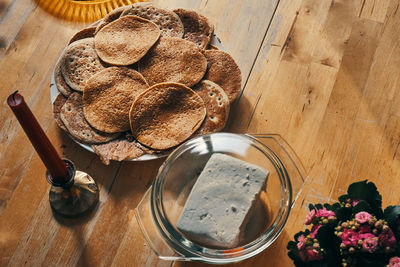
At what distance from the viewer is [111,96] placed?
1089 mm

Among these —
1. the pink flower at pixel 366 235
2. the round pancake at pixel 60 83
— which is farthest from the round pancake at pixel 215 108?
the pink flower at pixel 366 235

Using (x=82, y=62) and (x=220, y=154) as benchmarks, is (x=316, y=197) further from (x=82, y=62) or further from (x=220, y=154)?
(x=82, y=62)

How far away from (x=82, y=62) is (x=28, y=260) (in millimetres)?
521

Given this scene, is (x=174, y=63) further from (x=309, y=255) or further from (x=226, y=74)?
(x=309, y=255)

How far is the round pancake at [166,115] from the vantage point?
1060mm

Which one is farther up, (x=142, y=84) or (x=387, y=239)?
(x=142, y=84)

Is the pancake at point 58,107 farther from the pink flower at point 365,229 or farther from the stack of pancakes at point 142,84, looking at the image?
the pink flower at point 365,229

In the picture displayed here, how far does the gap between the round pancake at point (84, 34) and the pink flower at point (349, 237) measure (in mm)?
826

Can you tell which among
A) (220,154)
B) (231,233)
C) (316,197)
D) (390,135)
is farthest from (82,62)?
(390,135)

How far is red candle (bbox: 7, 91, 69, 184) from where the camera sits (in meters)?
0.68

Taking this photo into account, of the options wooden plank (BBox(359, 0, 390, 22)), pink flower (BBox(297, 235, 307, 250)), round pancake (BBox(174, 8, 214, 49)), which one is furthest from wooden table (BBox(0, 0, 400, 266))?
pink flower (BBox(297, 235, 307, 250))

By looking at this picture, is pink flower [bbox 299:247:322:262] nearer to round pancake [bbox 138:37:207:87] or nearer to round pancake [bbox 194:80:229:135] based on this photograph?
round pancake [bbox 194:80:229:135]

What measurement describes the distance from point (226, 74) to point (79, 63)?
0.39m

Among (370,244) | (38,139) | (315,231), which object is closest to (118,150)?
(38,139)
